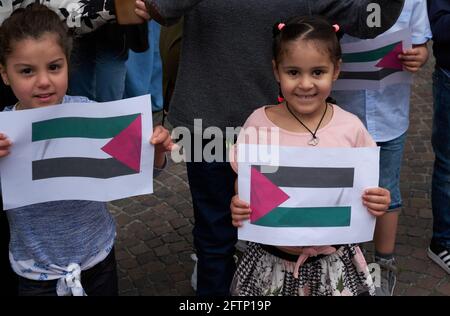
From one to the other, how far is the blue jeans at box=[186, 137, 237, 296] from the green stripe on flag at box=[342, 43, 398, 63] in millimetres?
652

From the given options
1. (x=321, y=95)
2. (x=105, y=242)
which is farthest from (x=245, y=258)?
(x=321, y=95)

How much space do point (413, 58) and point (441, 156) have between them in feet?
2.56

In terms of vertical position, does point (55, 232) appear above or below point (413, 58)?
below

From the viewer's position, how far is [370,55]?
271cm

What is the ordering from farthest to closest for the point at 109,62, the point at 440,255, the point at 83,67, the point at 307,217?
the point at 440,255 < the point at 109,62 < the point at 83,67 < the point at 307,217

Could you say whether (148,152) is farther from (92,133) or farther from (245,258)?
(245,258)

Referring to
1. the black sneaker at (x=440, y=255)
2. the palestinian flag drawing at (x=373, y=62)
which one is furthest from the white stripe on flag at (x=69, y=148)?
the black sneaker at (x=440, y=255)

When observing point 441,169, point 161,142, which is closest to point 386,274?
point 441,169

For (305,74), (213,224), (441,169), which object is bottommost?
(213,224)

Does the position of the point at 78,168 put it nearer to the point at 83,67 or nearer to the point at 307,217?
the point at 307,217

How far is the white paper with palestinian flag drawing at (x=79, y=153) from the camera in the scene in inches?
86.7

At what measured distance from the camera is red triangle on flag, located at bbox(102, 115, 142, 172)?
226 cm

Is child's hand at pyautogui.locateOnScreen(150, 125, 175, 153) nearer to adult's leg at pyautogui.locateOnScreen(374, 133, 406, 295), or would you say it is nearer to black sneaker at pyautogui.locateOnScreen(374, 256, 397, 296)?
adult's leg at pyautogui.locateOnScreen(374, 133, 406, 295)
